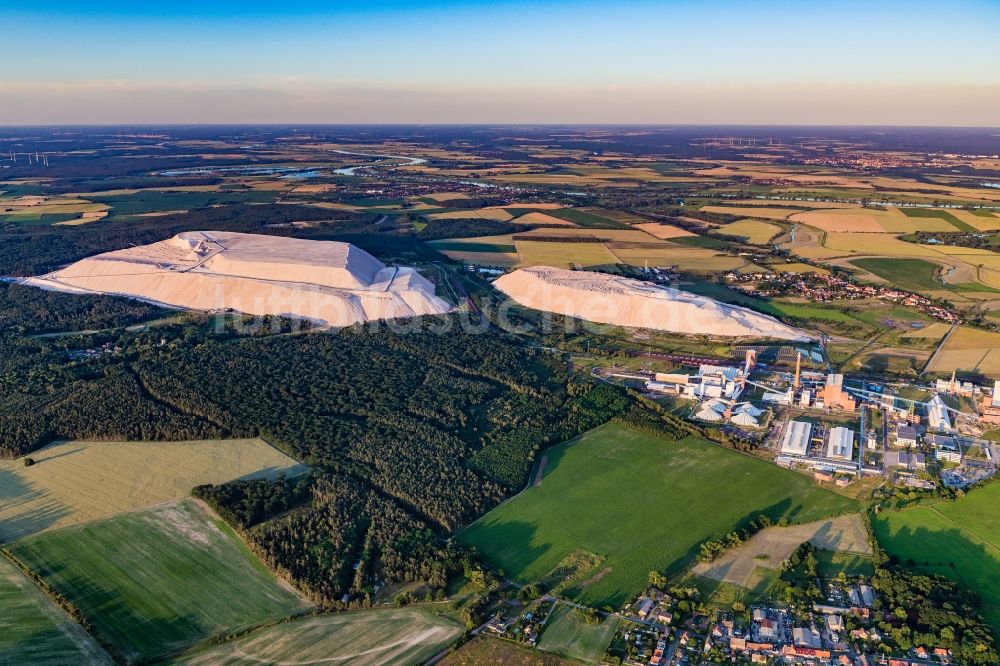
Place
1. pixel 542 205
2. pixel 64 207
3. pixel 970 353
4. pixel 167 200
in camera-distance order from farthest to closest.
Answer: pixel 167 200 → pixel 542 205 → pixel 64 207 → pixel 970 353

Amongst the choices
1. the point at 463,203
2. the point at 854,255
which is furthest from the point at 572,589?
the point at 463,203

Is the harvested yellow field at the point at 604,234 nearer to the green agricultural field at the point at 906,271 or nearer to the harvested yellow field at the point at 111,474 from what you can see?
the green agricultural field at the point at 906,271

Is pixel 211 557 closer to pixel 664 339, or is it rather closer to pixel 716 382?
pixel 716 382

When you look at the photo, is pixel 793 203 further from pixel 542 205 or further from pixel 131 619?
pixel 131 619

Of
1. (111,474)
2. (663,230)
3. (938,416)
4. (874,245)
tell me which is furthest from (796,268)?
(111,474)

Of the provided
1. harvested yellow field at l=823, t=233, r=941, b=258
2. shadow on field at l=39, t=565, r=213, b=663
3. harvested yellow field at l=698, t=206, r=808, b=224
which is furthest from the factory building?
harvested yellow field at l=698, t=206, r=808, b=224

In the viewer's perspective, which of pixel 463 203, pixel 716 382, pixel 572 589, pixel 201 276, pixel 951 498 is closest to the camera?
pixel 572 589

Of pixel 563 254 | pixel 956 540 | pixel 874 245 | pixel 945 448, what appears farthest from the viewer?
pixel 874 245
